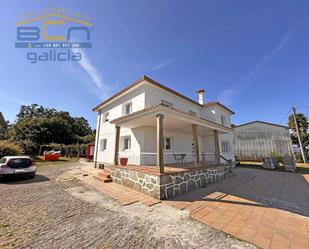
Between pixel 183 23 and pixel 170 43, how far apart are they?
1402mm

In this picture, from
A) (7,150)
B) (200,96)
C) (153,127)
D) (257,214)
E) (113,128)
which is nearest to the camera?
(257,214)

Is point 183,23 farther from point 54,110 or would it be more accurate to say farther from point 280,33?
point 54,110

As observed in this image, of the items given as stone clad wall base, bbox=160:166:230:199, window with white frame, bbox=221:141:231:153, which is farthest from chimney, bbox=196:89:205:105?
stone clad wall base, bbox=160:166:230:199

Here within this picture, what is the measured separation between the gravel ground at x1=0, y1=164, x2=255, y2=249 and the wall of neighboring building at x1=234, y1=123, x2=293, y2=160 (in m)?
21.3

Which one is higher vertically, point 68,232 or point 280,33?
point 280,33

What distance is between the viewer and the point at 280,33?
27.8ft

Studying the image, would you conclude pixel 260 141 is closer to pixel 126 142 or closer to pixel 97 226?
pixel 126 142

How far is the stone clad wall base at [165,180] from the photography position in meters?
5.60

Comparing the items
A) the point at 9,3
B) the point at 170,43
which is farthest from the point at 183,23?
the point at 9,3

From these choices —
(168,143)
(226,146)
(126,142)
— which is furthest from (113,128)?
(226,146)

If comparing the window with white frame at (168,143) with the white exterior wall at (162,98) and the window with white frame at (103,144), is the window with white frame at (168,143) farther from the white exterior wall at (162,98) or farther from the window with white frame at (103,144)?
the window with white frame at (103,144)

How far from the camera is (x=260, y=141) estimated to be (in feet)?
66.3

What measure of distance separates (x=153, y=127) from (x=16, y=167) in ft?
29.2

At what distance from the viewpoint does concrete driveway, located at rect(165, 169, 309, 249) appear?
306 cm
